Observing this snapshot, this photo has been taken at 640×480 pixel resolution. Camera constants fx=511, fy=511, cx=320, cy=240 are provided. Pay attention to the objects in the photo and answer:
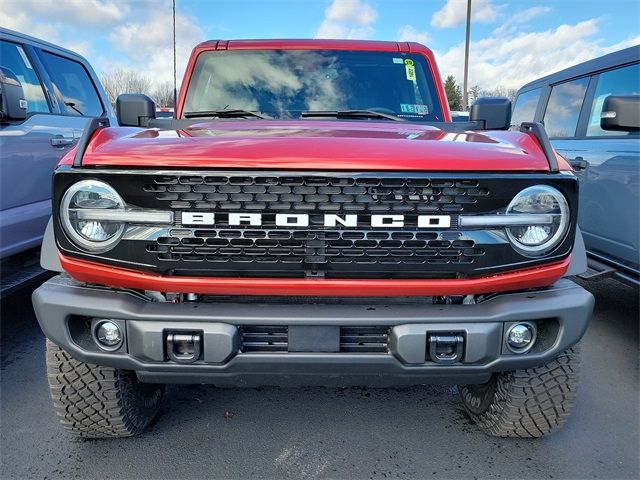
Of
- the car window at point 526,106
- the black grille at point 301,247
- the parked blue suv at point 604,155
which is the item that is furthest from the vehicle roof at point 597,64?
the black grille at point 301,247

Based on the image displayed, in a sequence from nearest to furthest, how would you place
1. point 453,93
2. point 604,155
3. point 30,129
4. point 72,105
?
point 30,129
point 604,155
point 72,105
point 453,93

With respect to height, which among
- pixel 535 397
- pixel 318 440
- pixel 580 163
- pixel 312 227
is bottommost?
pixel 318 440

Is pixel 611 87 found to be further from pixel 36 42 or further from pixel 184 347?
pixel 36 42

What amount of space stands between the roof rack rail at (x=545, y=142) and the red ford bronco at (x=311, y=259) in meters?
0.01

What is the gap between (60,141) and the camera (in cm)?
431

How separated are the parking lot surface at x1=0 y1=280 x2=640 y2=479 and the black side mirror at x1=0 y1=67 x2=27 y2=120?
171cm

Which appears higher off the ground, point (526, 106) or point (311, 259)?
point (526, 106)

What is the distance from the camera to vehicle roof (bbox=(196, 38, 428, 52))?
3.52 m

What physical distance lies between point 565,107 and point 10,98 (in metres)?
4.99

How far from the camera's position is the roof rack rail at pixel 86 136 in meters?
1.97

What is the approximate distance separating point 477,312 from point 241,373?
95 centimetres

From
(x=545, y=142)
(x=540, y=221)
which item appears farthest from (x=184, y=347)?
(x=545, y=142)

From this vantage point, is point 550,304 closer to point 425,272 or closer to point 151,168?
point 425,272

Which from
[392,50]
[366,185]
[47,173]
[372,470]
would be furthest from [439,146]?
[47,173]
